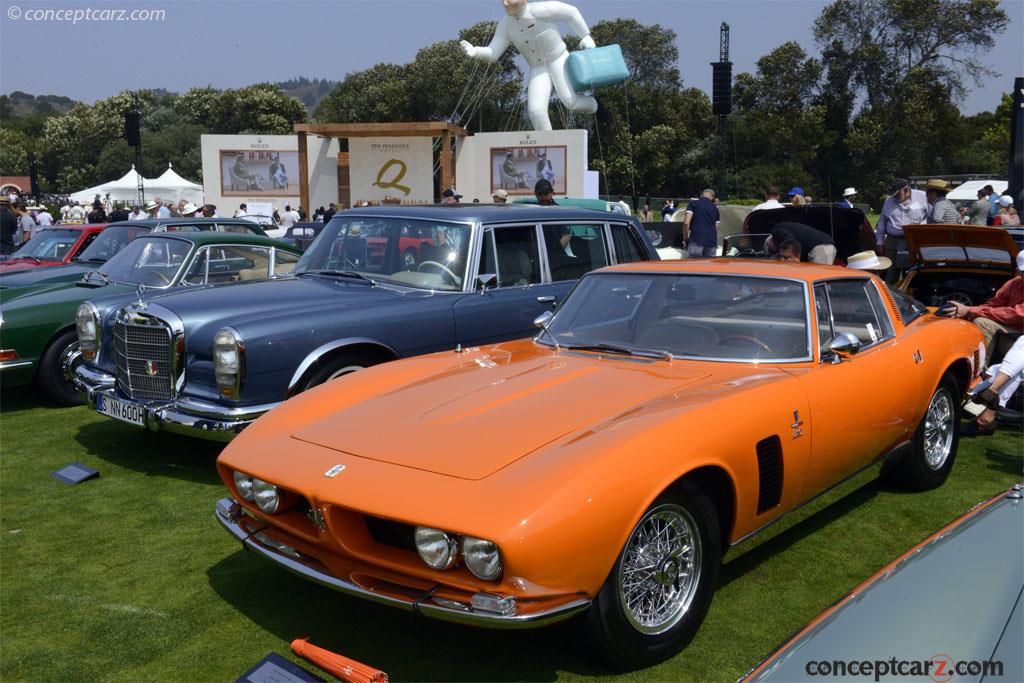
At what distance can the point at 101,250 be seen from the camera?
30.7 feet

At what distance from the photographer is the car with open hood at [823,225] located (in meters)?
8.80

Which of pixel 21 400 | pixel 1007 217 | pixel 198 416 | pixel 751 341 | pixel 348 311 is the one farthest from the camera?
pixel 1007 217

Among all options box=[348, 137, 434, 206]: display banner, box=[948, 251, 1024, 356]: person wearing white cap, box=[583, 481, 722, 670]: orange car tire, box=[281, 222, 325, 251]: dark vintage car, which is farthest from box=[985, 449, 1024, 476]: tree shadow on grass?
box=[348, 137, 434, 206]: display banner

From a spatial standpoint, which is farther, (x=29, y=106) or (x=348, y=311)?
(x=29, y=106)

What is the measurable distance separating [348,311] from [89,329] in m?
2.30

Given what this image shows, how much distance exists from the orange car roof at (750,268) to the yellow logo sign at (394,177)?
31.5m

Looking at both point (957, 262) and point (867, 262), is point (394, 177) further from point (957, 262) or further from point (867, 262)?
point (867, 262)

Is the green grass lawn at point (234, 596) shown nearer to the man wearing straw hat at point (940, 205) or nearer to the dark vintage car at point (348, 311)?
the dark vintage car at point (348, 311)

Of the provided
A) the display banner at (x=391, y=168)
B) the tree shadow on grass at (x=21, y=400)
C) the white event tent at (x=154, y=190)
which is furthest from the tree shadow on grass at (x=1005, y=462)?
the white event tent at (x=154, y=190)

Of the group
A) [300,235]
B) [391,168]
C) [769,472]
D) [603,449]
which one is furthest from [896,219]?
[391,168]

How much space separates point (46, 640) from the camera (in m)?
3.36

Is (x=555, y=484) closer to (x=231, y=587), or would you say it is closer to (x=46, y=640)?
(x=231, y=587)

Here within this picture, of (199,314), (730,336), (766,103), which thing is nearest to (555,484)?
(730,336)

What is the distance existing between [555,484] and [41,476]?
435 centimetres
